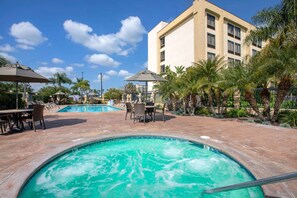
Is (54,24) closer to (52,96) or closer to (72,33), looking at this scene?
(72,33)

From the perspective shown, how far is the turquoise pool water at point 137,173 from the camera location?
333cm

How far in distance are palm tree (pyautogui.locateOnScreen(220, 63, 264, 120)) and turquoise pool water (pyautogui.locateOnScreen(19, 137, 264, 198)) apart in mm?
5655

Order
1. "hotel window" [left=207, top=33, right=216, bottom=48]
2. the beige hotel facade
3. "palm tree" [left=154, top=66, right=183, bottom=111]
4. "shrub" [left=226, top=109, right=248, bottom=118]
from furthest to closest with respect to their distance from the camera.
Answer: "hotel window" [left=207, top=33, right=216, bottom=48] < the beige hotel facade < "palm tree" [left=154, top=66, right=183, bottom=111] < "shrub" [left=226, top=109, right=248, bottom=118]

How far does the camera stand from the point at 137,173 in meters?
4.24

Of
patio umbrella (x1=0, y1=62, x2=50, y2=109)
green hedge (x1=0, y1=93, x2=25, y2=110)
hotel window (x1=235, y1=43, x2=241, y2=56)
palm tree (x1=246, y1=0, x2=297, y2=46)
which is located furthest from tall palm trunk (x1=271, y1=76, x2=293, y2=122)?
green hedge (x1=0, y1=93, x2=25, y2=110)

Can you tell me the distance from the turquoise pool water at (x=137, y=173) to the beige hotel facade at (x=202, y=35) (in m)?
17.2

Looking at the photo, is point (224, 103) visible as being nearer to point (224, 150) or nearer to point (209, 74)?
point (209, 74)

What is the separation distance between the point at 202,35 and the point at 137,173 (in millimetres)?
21277

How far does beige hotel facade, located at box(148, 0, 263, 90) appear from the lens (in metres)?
21.7

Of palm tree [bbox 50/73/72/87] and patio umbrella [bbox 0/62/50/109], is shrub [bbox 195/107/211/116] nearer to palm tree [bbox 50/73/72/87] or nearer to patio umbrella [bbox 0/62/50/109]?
patio umbrella [bbox 0/62/50/109]

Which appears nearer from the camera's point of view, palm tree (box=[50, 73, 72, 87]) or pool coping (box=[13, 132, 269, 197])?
pool coping (box=[13, 132, 269, 197])

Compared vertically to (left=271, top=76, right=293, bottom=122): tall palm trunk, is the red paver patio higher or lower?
lower

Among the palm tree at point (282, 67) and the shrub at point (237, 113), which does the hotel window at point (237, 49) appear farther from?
the palm tree at point (282, 67)

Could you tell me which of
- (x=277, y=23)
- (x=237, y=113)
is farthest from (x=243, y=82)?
(x=277, y=23)
